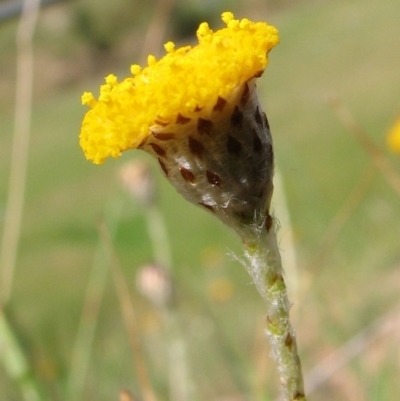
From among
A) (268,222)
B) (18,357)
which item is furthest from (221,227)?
(18,357)

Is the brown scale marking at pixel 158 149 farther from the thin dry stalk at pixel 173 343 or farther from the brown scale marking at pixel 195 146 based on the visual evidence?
the thin dry stalk at pixel 173 343

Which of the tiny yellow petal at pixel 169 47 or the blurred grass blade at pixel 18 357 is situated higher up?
the tiny yellow petal at pixel 169 47

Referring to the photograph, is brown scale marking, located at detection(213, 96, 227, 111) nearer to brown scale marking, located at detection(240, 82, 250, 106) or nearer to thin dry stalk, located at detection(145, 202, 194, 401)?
brown scale marking, located at detection(240, 82, 250, 106)

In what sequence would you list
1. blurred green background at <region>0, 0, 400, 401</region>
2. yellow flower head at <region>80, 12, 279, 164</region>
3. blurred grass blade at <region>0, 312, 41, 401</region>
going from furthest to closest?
1. blurred green background at <region>0, 0, 400, 401</region>
2. blurred grass blade at <region>0, 312, 41, 401</region>
3. yellow flower head at <region>80, 12, 279, 164</region>

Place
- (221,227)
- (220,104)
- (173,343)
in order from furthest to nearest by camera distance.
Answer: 1. (173,343)
2. (221,227)
3. (220,104)

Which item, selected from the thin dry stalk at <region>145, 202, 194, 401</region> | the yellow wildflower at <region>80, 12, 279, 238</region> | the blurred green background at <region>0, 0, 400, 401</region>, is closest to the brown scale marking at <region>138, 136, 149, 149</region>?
the yellow wildflower at <region>80, 12, 279, 238</region>

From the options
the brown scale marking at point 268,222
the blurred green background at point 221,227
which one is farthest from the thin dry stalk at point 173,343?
the brown scale marking at point 268,222

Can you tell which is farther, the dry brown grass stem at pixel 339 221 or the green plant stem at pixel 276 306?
the dry brown grass stem at pixel 339 221

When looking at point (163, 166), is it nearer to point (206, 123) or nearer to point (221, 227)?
point (206, 123)
